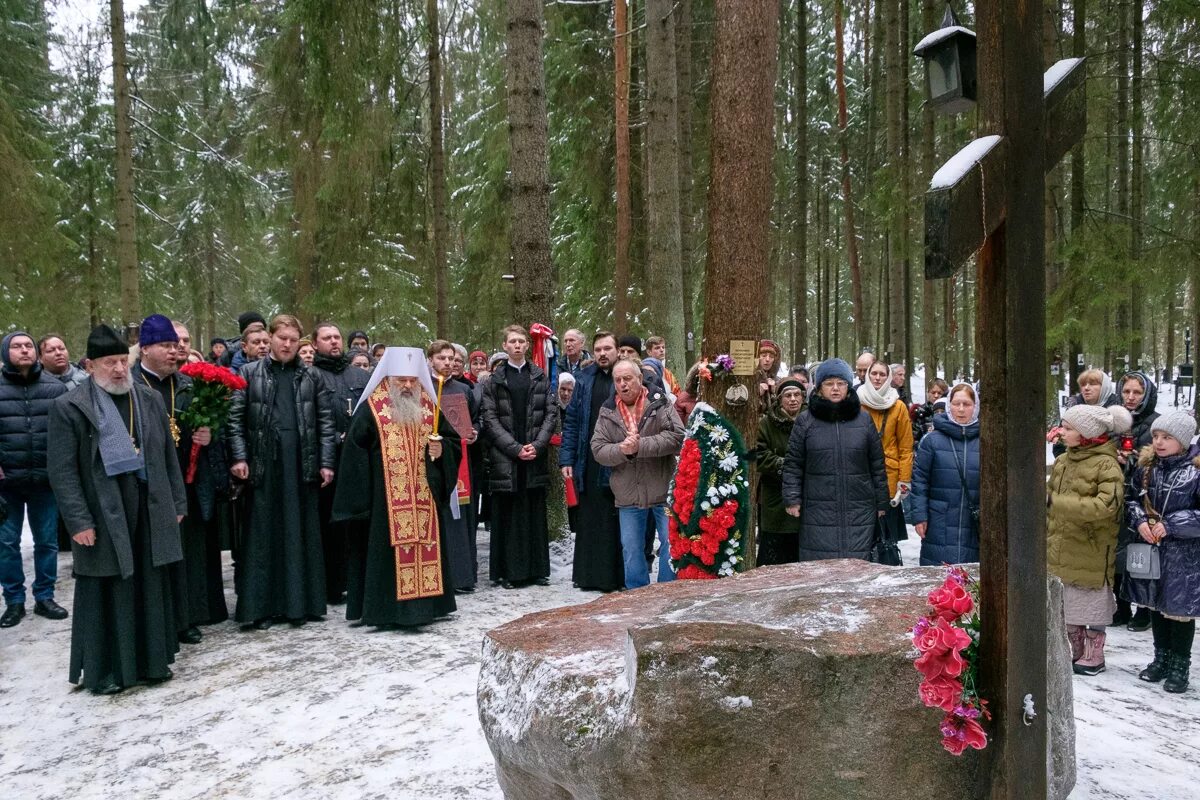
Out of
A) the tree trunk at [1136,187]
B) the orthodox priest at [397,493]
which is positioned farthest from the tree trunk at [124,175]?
the tree trunk at [1136,187]

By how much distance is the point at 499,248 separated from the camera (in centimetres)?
1802

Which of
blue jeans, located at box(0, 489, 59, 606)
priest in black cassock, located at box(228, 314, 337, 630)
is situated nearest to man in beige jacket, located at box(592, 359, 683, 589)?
priest in black cassock, located at box(228, 314, 337, 630)

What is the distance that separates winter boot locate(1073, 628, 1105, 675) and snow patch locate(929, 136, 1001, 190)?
407 cm

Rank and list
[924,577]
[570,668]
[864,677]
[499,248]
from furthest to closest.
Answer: [499,248]
[924,577]
[570,668]
[864,677]

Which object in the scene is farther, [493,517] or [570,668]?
[493,517]

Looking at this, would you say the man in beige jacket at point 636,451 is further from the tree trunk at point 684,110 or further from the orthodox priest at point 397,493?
the tree trunk at point 684,110

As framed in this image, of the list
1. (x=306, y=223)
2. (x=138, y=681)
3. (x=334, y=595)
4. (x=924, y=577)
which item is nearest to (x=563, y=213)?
(x=306, y=223)

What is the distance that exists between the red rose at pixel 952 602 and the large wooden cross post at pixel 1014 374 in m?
0.10

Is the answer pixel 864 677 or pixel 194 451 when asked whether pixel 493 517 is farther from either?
pixel 864 677

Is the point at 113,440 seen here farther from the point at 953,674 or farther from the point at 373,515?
the point at 953,674

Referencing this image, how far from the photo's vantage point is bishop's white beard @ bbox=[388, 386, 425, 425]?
20.6ft

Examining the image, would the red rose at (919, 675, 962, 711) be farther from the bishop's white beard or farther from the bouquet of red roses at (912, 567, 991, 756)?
the bishop's white beard

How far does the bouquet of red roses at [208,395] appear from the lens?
6.07m

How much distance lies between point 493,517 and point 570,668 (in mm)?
4464
